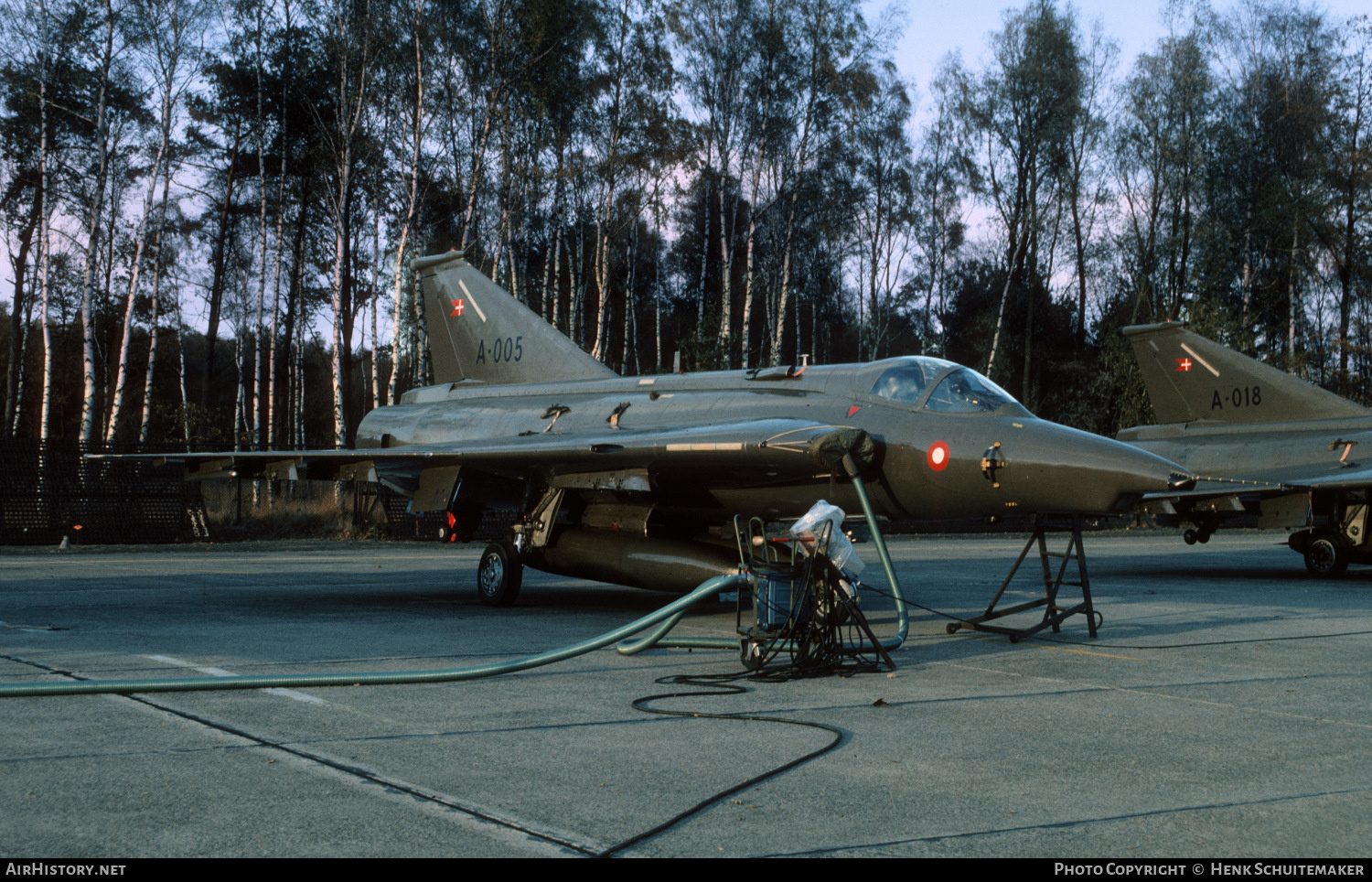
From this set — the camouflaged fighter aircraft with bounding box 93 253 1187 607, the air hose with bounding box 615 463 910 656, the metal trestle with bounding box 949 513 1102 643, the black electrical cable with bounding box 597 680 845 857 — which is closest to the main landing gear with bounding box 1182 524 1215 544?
the metal trestle with bounding box 949 513 1102 643

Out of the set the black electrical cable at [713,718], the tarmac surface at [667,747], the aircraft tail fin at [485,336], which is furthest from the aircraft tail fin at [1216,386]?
the black electrical cable at [713,718]

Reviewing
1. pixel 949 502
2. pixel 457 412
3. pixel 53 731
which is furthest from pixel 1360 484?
pixel 53 731

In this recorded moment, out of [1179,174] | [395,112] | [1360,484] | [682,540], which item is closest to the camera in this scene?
[682,540]

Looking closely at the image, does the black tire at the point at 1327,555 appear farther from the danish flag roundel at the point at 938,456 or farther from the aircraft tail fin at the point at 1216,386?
the danish flag roundel at the point at 938,456

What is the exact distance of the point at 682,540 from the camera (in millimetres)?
10719

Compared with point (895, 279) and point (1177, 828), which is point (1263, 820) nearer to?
point (1177, 828)

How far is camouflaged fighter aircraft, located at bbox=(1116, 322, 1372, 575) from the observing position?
1541cm

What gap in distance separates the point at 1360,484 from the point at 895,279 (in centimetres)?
2758

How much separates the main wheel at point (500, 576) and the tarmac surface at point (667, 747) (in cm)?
127

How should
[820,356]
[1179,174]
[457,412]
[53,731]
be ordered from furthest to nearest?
[820,356] → [1179,174] → [457,412] → [53,731]

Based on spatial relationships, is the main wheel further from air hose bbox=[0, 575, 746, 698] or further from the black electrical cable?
the black electrical cable

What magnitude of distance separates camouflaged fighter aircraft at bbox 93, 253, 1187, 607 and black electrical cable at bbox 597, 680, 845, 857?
2900mm

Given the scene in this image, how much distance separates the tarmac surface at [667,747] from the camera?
334 cm

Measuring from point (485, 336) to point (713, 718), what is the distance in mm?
10546
